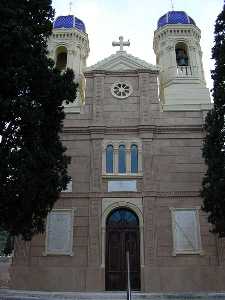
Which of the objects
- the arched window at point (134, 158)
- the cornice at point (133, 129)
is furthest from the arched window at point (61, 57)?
the arched window at point (134, 158)

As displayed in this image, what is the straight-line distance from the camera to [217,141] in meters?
14.9

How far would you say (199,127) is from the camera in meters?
20.3

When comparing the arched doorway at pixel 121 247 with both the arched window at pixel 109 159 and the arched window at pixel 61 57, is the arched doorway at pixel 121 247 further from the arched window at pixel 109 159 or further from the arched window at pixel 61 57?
the arched window at pixel 61 57

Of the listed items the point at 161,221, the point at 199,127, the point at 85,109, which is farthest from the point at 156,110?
the point at 161,221

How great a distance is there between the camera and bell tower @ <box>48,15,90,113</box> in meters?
24.6

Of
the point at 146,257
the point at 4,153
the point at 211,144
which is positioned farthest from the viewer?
the point at 146,257

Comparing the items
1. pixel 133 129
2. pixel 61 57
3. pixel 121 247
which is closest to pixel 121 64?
pixel 133 129

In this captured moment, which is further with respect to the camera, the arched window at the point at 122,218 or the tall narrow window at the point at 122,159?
Answer: the tall narrow window at the point at 122,159

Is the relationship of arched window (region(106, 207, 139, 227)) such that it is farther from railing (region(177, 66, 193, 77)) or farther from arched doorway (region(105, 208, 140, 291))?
railing (region(177, 66, 193, 77))

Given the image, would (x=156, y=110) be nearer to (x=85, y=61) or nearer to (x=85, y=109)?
(x=85, y=109)

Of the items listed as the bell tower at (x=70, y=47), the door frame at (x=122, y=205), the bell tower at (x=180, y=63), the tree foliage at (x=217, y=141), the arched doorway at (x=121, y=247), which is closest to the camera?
the tree foliage at (x=217, y=141)

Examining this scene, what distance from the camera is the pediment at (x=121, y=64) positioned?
855 inches

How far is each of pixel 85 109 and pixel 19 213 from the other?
9787mm

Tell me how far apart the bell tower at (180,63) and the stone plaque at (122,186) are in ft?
15.8
